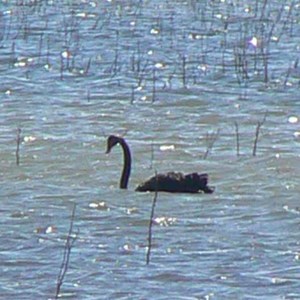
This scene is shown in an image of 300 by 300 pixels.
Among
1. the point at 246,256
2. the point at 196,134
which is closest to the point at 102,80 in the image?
the point at 196,134

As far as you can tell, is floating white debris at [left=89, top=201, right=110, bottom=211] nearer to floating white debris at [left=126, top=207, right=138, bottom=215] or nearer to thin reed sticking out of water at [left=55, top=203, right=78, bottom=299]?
floating white debris at [left=126, top=207, right=138, bottom=215]

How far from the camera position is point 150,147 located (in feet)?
38.4

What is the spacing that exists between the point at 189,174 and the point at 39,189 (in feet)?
3.39

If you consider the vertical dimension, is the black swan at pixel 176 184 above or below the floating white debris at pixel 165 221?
below

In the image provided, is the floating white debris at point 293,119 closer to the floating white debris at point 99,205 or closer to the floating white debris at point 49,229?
the floating white debris at point 99,205

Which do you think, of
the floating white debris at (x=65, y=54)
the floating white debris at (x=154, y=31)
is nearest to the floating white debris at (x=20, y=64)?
the floating white debris at (x=65, y=54)

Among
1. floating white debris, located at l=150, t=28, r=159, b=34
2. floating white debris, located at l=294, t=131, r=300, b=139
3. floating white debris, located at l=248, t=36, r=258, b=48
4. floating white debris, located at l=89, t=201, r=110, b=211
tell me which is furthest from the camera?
floating white debris, located at l=150, t=28, r=159, b=34

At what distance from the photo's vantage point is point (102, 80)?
49.5 ft

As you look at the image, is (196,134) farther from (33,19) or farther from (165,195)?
(33,19)

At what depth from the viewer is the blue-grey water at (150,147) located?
324 inches

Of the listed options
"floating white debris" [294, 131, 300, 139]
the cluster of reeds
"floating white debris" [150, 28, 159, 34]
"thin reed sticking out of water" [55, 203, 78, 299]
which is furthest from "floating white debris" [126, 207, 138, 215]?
"floating white debris" [150, 28, 159, 34]

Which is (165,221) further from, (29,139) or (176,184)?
(29,139)

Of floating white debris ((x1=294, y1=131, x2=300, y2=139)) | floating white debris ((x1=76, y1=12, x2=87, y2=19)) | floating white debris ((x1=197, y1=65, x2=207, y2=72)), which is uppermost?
floating white debris ((x1=294, y1=131, x2=300, y2=139))

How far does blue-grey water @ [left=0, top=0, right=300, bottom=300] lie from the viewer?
8227 mm
